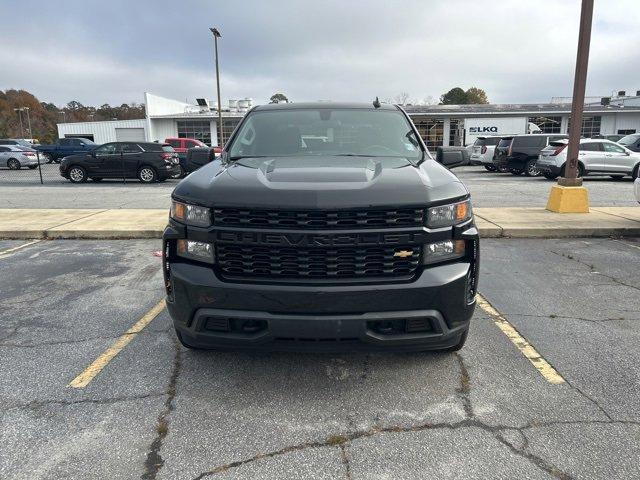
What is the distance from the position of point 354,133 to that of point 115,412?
9.13ft

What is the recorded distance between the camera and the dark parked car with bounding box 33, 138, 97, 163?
31.6 meters

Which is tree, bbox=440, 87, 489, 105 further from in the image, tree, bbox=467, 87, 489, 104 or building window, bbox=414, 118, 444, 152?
building window, bbox=414, 118, 444, 152

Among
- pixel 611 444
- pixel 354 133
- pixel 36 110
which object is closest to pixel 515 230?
pixel 354 133

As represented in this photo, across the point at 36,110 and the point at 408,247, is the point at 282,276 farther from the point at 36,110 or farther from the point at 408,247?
the point at 36,110

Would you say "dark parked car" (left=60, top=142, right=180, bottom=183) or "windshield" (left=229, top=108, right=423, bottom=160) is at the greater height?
"windshield" (left=229, top=108, right=423, bottom=160)

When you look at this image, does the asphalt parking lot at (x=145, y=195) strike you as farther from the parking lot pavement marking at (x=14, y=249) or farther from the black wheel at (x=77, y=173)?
the parking lot pavement marking at (x=14, y=249)

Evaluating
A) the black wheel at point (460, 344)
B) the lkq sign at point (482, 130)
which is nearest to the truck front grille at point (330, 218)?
the black wheel at point (460, 344)

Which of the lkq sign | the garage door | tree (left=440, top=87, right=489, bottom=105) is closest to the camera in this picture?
the lkq sign

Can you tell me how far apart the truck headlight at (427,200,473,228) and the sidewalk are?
16.6 ft

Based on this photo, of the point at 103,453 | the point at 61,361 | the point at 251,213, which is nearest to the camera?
the point at 103,453

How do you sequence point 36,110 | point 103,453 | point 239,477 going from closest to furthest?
1. point 239,477
2. point 103,453
3. point 36,110

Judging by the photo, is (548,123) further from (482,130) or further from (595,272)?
(595,272)

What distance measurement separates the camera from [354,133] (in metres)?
4.13

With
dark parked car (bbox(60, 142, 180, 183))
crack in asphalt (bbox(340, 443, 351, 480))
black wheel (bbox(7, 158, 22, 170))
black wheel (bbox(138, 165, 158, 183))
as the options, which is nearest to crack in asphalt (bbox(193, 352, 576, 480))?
crack in asphalt (bbox(340, 443, 351, 480))
